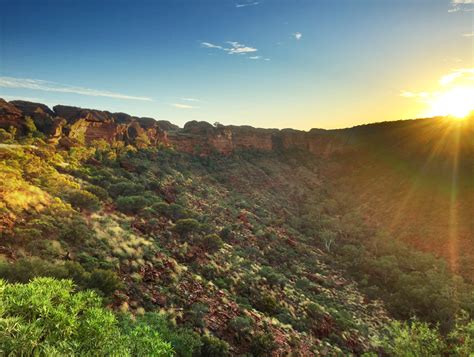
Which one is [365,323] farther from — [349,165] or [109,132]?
[349,165]

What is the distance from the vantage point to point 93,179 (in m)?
30.9

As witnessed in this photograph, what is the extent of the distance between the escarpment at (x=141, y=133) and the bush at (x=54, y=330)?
32.0 m

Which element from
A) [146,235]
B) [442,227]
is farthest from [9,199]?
[442,227]

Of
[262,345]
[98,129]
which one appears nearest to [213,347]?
[262,345]

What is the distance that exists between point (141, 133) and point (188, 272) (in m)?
39.4

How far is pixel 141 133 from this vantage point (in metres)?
52.9

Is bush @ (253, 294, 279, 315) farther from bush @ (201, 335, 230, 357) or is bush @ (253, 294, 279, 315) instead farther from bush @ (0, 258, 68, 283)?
bush @ (0, 258, 68, 283)

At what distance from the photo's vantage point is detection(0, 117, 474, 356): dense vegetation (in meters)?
8.97

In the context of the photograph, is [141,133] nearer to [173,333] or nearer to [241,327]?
[241,327]

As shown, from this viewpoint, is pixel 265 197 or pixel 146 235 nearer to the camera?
pixel 146 235

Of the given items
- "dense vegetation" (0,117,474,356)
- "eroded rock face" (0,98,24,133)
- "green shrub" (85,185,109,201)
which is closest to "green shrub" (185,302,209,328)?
"dense vegetation" (0,117,474,356)

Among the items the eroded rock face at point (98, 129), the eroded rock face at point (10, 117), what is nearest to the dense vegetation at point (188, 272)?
the eroded rock face at point (10, 117)

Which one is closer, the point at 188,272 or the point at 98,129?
the point at 188,272

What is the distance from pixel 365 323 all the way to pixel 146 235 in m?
18.9
